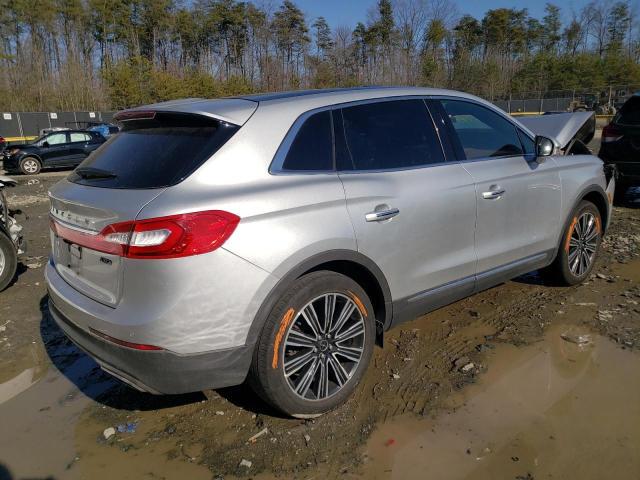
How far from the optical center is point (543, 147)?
13.2 ft

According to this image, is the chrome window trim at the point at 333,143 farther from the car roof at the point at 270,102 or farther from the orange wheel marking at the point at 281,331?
the orange wheel marking at the point at 281,331

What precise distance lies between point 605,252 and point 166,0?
61171 mm

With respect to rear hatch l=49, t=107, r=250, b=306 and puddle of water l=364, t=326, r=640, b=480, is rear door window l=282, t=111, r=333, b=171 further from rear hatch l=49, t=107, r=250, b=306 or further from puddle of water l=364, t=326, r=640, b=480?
puddle of water l=364, t=326, r=640, b=480

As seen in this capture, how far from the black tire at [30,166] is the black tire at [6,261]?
15.4m

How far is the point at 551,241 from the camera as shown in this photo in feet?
14.0

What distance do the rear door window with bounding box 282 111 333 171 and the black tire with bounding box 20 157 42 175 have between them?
19.0 meters

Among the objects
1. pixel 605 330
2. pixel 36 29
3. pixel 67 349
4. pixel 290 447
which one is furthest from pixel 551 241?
pixel 36 29

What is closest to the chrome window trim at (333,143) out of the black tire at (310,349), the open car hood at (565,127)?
the black tire at (310,349)

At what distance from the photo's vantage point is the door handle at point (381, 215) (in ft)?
9.64

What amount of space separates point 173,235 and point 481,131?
269 centimetres

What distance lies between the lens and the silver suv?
7.84ft

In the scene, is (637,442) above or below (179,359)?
below

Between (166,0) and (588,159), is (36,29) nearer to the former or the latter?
(166,0)

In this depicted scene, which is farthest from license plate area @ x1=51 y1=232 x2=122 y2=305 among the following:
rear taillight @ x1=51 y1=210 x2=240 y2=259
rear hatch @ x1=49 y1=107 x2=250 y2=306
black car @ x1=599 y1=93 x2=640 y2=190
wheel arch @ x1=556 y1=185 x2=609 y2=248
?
black car @ x1=599 y1=93 x2=640 y2=190
